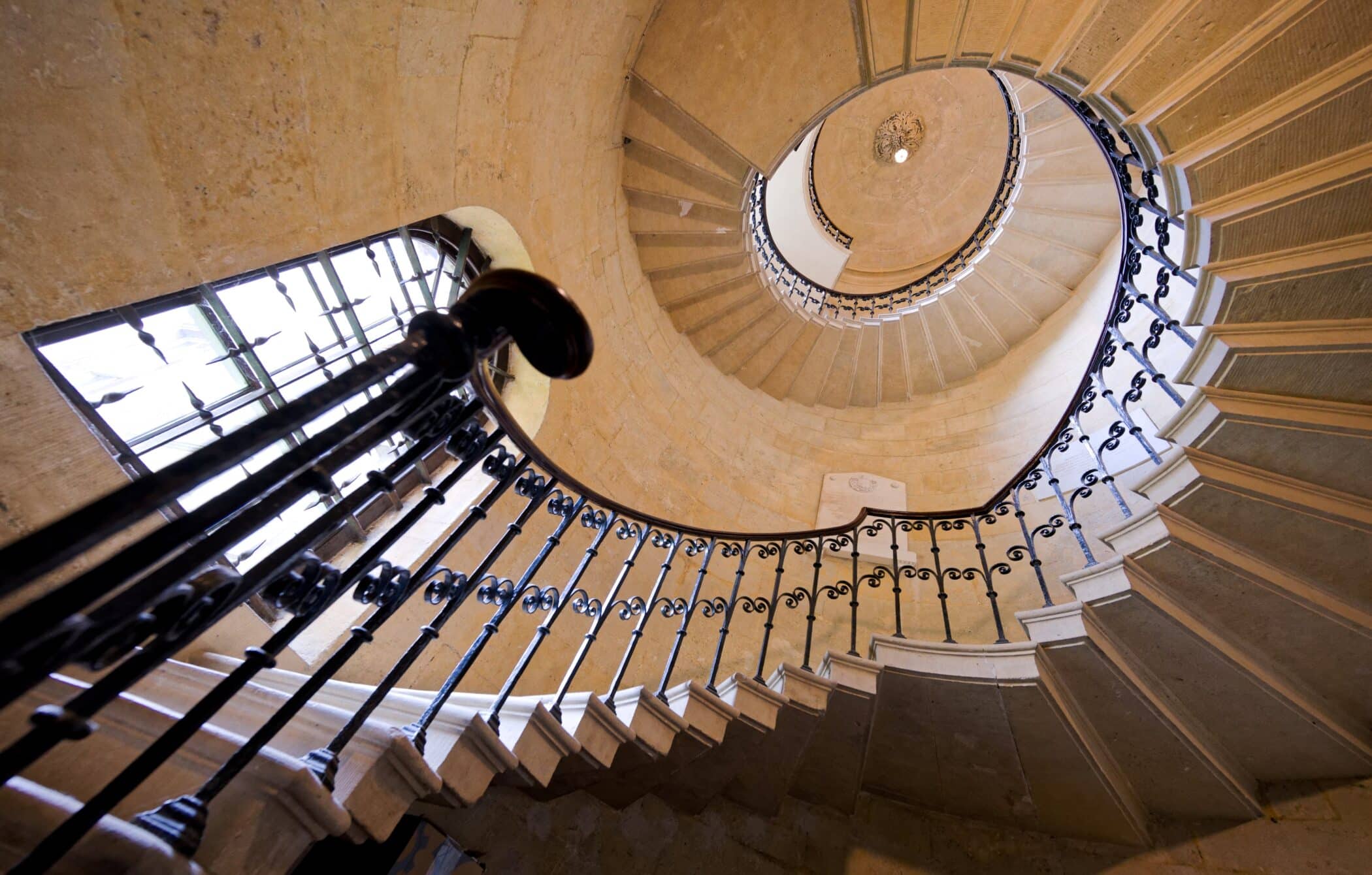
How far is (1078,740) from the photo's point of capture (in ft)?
7.29

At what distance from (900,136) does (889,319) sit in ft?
13.8

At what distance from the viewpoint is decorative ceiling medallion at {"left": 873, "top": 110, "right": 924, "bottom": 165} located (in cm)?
798

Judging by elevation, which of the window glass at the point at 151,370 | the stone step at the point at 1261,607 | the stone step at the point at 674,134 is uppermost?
the stone step at the point at 674,134

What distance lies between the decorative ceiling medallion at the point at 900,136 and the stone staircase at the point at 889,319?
1.93m

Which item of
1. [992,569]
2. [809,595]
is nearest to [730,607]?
[809,595]

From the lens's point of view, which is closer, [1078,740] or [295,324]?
[1078,740]

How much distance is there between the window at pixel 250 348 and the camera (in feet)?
6.34

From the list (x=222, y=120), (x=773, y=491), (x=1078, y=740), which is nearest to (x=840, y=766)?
(x=1078, y=740)

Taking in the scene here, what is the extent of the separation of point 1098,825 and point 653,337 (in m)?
4.29

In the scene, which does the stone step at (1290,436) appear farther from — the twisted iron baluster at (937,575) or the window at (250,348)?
the window at (250,348)

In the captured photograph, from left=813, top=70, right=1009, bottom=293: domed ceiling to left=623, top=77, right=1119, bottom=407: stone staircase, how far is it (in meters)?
1.68

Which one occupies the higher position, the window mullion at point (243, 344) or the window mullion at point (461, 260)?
the window mullion at point (461, 260)

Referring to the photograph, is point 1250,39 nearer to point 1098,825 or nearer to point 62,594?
point 1098,825

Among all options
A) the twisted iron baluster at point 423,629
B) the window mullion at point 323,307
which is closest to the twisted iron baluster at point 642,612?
the twisted iron baluster at point 423,629
